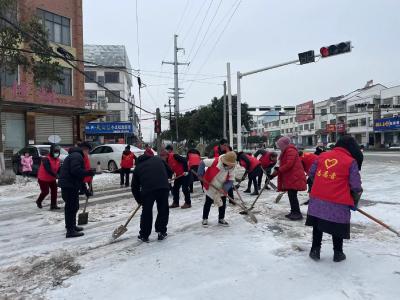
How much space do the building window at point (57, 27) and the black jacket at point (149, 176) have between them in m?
24.5

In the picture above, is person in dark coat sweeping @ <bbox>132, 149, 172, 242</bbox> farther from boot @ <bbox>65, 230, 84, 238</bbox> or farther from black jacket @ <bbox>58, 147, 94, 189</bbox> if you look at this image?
boot @ <bbox>65, 230, 84, 238</bbox>

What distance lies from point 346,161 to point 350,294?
153 cm

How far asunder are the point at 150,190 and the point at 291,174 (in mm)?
3029

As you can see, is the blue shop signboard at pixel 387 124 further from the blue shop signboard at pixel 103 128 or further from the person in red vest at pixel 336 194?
the person in red vest at pixel 336 194

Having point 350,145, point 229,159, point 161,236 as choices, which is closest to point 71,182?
point 161,236

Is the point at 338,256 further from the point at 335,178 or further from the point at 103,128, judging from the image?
the point at 103,128

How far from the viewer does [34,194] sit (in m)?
13.4

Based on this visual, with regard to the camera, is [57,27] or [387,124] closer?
[57,27]

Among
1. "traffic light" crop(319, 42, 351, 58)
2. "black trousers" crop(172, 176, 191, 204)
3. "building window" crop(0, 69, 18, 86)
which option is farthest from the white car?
"building window" crop(0, 69, 18, 86)

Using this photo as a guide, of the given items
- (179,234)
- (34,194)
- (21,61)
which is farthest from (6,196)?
(179,234)

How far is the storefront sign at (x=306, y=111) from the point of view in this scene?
83.0m

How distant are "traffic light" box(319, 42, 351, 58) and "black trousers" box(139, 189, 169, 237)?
1131 centimetres

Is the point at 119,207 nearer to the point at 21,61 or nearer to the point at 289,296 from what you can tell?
the point at 289,296

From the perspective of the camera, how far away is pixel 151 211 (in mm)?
6398
